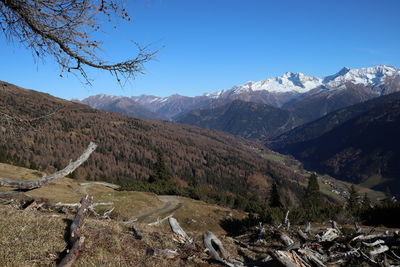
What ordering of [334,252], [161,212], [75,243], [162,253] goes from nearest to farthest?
[75,243], [162,253], [334,252], [161,212]

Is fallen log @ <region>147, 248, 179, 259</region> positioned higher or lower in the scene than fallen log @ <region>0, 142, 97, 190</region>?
lower

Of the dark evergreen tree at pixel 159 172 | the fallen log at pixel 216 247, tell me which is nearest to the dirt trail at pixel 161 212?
the dark evergreen tree at pixel 159 172

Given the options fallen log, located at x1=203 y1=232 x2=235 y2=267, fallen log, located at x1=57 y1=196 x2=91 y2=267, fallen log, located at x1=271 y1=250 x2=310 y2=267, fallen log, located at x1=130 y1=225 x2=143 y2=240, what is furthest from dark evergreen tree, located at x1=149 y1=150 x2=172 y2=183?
fallen log, located at x1=271 y1=250 x2=310 y2=267

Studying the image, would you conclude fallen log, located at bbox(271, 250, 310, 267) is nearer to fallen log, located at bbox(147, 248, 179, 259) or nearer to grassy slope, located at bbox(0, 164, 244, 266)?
grassy slope, located at bbox(0, 164, 244, 266)

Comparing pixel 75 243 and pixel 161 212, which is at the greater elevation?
pixel 75 243

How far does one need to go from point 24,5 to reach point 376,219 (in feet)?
112

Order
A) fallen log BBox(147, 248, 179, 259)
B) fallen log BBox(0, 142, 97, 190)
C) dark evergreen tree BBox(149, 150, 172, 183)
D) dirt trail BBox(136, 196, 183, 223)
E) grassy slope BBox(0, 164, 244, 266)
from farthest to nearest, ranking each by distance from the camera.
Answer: dark evergreen tree BBox(149, 150, 172, 183) → dirt trail BBox(136, 196, 183, 223) → fallen log BBox(0, 142, 97, 190) → fallen log BBox(147, 248, 179, 259) → grassy slope BBox(0, 164, 244, 266)

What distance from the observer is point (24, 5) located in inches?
264

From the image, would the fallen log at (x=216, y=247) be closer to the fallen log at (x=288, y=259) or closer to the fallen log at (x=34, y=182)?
the fallen log at (x=288, y=259)

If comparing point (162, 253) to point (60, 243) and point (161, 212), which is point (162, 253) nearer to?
point (60, 243)

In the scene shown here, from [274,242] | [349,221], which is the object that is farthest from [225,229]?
[274,242]

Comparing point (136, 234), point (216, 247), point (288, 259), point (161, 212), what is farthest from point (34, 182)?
point (161, 212)

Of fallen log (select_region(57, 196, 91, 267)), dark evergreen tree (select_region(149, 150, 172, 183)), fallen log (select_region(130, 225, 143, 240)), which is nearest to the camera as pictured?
fallen log (select_region(57, 196, 91, 267))

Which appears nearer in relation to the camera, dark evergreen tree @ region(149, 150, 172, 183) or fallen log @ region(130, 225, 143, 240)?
fallen log @ region(130, 225, 143, 240)
